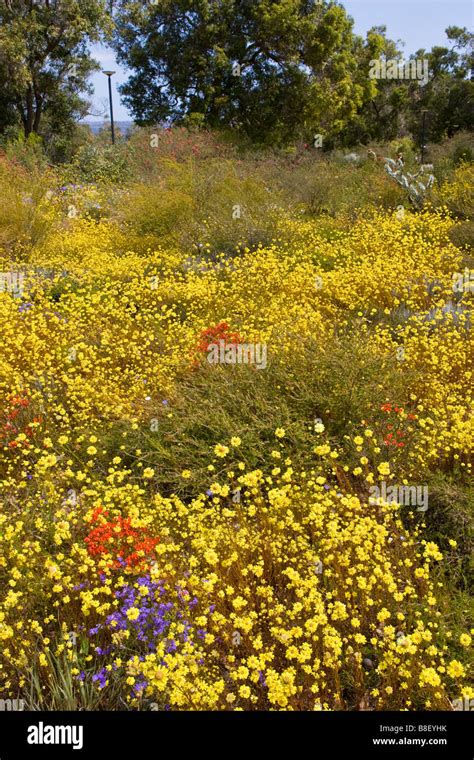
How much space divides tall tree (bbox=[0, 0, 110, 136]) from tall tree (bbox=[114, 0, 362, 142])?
171 centimetres

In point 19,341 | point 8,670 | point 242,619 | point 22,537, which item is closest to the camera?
point 242,619

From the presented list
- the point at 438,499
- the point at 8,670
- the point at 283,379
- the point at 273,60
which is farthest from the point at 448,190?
the point at 273,60

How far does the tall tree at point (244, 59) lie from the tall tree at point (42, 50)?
5.63 feet

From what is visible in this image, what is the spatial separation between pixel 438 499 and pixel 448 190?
820 centimetres

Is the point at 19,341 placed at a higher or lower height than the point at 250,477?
higher

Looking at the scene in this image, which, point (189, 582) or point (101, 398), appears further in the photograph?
point (101, 398)

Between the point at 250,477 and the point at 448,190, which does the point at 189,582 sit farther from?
the point at 448,190

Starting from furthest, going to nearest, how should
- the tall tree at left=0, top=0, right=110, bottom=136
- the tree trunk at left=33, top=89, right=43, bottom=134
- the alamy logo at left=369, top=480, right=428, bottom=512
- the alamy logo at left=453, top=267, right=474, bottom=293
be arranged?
the tree trunk at left=33, top=89, right=43, bottom=134, the tall tree at left=0, top=0, right=110, bottom=136, the alamy logo at left=453, top=267, right=474, bottom=293, the alamy logo at left=369, top=480, right=428, bottom=512

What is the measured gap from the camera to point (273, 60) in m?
19.5

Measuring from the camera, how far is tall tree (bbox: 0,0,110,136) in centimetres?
1784

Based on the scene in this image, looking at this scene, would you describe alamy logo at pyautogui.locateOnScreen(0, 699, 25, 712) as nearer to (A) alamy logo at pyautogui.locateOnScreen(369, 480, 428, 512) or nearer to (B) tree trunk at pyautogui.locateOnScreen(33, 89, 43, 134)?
(A) alamy logo at pyautogui.locateOnScreen(369, 480, 428, 512)

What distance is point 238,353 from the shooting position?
13.5 feet

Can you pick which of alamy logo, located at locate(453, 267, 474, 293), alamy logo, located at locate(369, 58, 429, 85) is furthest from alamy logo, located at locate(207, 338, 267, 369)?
alamy logo, located at locate(369, 58, 429, 85)

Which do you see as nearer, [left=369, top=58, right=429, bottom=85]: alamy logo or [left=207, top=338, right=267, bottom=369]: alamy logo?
[left=207, top=338, right=267, bottom=369]: alamy logo
